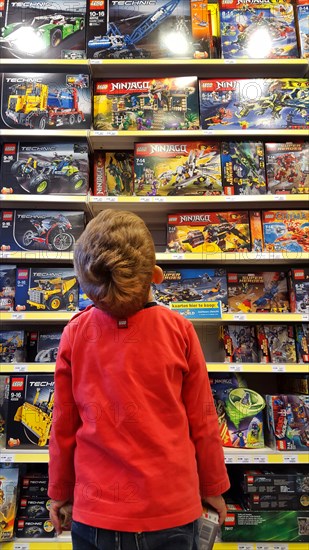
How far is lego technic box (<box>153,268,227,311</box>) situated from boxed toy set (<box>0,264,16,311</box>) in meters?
0.81

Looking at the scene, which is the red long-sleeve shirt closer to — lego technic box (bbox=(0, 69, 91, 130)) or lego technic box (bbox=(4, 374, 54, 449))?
lego technic box (bbox=(4, 374, 54, 449))

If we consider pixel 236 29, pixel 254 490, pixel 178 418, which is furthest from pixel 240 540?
pixel 236 29

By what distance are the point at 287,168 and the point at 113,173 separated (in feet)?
3.44

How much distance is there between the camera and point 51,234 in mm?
2320

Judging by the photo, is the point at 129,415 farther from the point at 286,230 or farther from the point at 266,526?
the point at 286,230

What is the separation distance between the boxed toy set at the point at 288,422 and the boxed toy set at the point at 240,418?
0.06 metres

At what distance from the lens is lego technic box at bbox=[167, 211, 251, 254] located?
2.31m

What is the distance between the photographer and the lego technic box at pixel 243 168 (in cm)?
235

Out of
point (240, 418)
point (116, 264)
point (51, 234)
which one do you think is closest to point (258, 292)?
point (240, 418)

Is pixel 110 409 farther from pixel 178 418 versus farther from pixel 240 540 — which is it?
pixel 240 540

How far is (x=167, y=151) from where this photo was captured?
2.40m

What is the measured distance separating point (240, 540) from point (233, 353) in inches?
35.7

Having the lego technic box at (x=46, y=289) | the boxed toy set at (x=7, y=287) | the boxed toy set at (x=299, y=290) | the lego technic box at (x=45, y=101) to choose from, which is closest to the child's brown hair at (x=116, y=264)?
the lego technic box at (x=46, y=289)

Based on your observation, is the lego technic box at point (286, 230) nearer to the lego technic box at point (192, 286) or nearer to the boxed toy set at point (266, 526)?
the lego technic box at point (192, 286)
